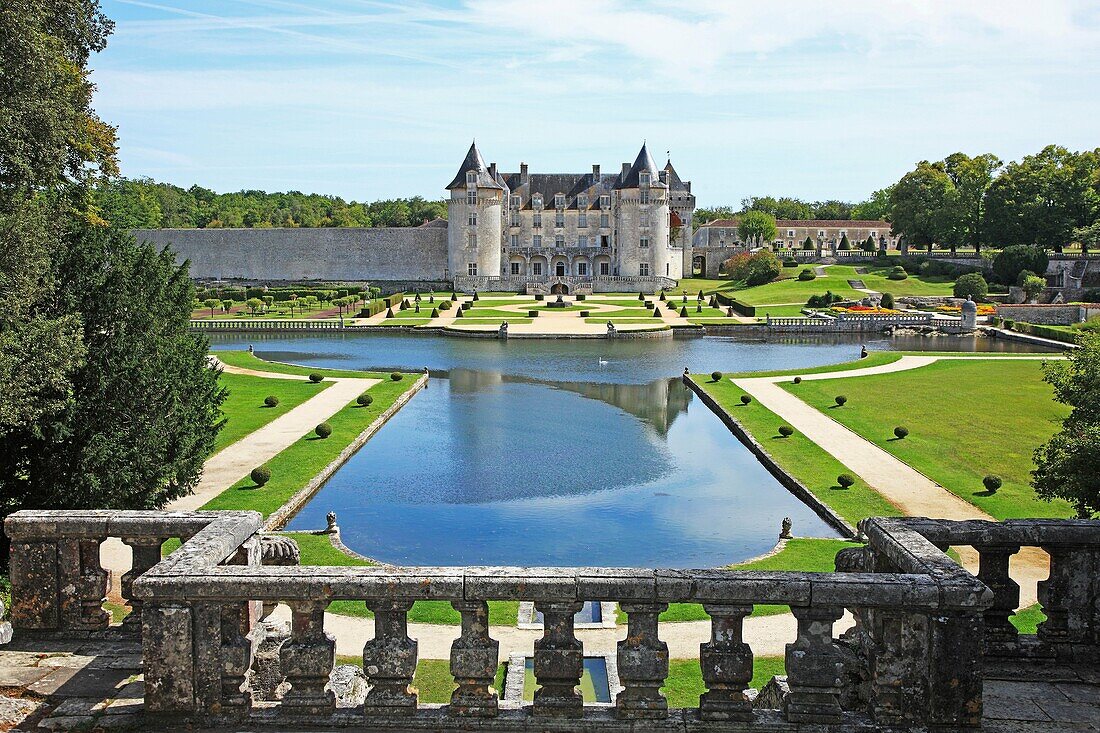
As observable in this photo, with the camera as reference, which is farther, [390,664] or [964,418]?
[964,418]

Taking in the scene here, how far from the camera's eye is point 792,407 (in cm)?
2883

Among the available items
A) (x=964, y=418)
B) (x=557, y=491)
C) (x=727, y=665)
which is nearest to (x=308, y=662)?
(x=727, y=665)

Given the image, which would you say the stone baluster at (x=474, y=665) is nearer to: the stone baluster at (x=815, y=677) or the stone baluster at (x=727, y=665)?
the stone baluster at (x=727, y=665)

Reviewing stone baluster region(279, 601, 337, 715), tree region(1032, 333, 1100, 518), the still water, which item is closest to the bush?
the still water

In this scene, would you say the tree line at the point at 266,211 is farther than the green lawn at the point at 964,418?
Yes

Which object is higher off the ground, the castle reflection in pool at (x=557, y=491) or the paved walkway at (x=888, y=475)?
the paved walkway at (x=888, y=475)

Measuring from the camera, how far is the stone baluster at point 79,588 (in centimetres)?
642

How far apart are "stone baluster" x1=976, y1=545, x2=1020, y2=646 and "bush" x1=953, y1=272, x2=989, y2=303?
6435 centimetres

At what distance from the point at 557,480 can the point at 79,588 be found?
15.0 metres

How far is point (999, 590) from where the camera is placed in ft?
19.7

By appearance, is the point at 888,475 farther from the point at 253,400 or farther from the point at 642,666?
the point at 253,400

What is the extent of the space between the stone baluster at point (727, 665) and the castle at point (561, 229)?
7276 centimetres

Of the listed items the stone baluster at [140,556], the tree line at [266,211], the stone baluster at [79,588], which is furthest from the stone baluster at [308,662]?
the tree line at [266,211]

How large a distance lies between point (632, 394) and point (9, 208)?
24.0 metres
